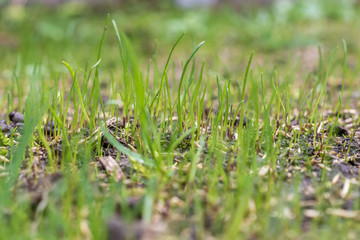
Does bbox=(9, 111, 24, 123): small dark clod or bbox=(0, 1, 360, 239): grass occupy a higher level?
bbox=(9, 111, 24, 123): small dark clod

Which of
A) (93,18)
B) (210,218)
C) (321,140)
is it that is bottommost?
(210,218)

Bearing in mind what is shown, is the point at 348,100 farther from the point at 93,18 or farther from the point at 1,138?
the point at 93,18

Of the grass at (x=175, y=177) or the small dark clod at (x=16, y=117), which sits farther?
the small dark clod at (x=16, y=117)

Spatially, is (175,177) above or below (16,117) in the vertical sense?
below

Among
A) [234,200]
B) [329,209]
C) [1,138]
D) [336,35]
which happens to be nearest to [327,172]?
[329,209]

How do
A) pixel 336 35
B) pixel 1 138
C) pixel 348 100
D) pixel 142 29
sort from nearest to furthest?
pixel 1 138 < pixel 348 100 < pixel 336 35 < pixel 142 29

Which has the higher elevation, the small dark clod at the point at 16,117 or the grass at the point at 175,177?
the small dark clod at the point at 16,117

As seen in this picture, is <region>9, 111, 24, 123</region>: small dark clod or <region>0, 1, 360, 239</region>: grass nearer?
<region>0, 1, 360, 239</region>: grass

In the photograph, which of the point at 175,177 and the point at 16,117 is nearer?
the point at 175,177

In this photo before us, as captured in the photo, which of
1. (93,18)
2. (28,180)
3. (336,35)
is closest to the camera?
(28,180)

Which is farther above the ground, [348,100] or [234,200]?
[348,100]

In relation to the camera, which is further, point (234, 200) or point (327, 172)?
point (327, 172)
